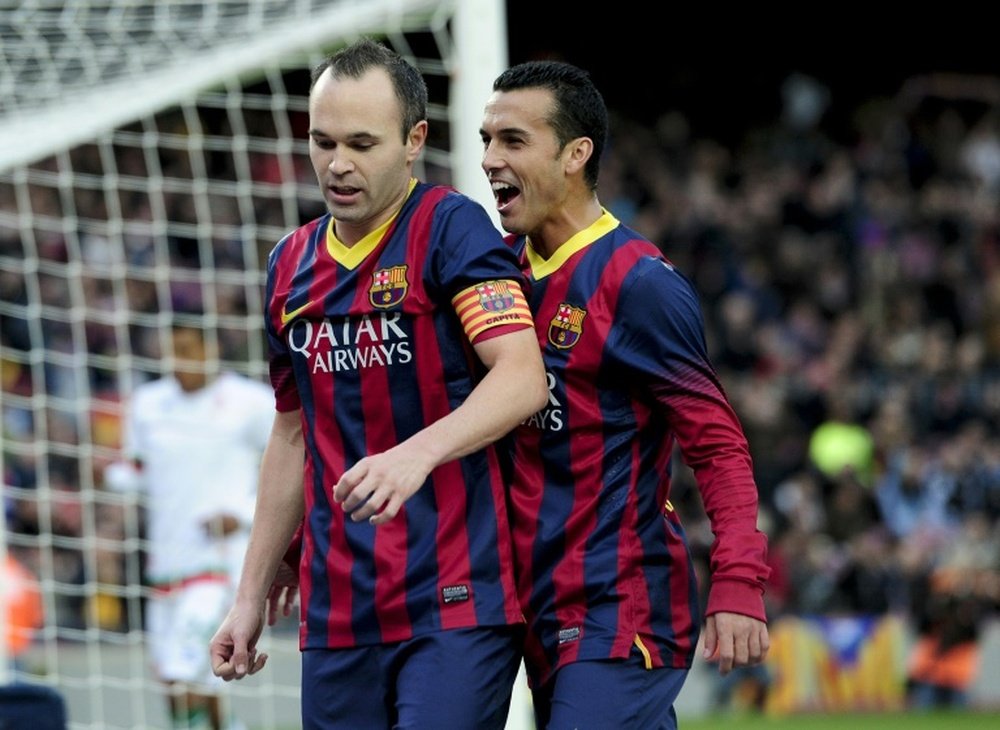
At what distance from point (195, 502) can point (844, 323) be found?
9.28m

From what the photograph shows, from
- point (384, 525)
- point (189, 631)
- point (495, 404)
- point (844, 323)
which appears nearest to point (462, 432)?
point (495, 404)

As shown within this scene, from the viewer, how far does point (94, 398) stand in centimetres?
1341

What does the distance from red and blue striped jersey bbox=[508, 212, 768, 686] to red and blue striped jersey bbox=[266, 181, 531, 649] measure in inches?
4.1

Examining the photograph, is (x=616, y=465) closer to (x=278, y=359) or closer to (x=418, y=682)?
(x=418, y=682)

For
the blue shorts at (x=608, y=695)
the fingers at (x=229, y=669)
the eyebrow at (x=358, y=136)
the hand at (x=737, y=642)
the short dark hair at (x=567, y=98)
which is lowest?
the blue shorts at (x=608, y=695)

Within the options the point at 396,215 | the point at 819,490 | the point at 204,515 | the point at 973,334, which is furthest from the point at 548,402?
the point at 973,334

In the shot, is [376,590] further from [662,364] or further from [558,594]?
[662,364]

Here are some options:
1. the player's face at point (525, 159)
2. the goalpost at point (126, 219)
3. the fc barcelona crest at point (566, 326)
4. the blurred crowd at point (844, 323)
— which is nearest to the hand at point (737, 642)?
the fc barcelona crest at point (566, 326)

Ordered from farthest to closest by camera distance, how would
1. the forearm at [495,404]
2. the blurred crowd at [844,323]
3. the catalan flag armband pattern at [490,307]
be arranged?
1. the blurred crowd at [844,323]
2. the catalan flag armband pattern at [490,307]
3. the forearm at [495,404]

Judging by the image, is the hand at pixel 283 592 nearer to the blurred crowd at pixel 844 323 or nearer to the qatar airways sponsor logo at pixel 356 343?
the qatar airways sponsor logo at pixel 356 343

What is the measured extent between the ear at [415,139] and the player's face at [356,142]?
20 mm

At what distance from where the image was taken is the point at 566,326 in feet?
12.3

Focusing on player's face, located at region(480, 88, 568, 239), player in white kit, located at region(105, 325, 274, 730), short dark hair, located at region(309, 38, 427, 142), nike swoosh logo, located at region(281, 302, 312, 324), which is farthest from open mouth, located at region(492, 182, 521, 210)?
player in white kit, located at region(105, 325, 274, 730)

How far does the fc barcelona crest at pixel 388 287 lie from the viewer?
359 cm
